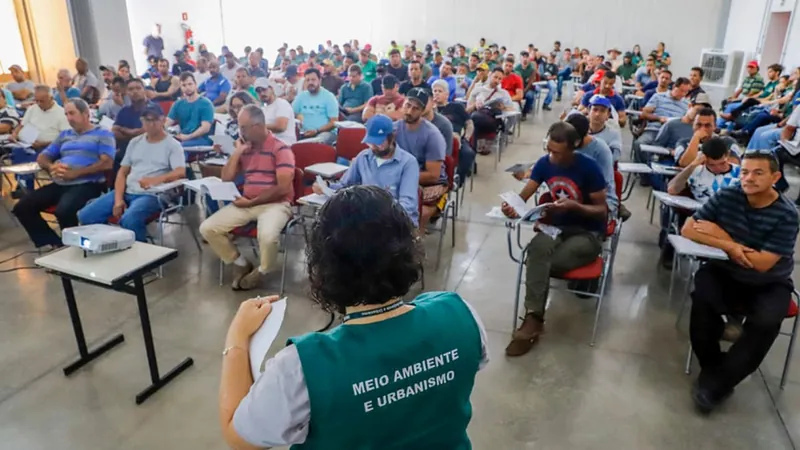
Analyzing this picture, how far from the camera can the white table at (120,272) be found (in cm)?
245

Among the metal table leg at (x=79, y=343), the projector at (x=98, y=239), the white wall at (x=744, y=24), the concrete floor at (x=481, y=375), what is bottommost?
the concrete floor at (x=481, y=375)

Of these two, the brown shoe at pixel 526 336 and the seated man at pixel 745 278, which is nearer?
the seated man at pixel 745 278

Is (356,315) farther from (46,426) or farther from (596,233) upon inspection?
(596,233)

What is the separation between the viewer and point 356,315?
980mm

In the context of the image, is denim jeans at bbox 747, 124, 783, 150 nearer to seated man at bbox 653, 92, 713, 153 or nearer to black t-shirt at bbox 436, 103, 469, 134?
seated man at bbox 653, 92, 713, 153

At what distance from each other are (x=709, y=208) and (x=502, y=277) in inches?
60.9

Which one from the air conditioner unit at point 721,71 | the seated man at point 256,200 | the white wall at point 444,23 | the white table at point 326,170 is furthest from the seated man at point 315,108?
the air conditioner unit at point 721,71

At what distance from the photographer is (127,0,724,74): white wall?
49.6 feet

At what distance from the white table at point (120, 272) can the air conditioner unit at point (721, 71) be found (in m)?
13.5

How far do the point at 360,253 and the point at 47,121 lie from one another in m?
5.47

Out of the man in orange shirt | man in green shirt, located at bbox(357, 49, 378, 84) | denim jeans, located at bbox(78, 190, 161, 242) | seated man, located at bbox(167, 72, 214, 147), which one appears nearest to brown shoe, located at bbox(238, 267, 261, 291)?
denim jeans, located at bbox(78, 190, 161, 242)

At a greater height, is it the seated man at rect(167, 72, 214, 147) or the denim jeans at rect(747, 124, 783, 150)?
the seated man at rect(167, 72, 214, 147)

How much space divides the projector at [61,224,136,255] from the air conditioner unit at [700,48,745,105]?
13.5 m

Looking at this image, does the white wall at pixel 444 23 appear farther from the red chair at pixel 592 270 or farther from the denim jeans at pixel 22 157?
the red chair at pixel 592 270
